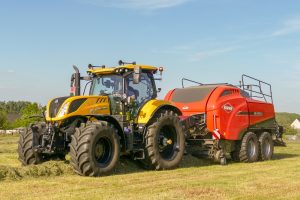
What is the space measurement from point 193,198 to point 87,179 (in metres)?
2.62

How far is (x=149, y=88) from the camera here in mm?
12016

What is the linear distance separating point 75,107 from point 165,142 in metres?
2.76

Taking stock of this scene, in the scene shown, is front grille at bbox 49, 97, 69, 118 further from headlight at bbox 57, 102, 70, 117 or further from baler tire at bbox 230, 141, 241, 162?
baler tire at bbox 230, 141, 241, 162

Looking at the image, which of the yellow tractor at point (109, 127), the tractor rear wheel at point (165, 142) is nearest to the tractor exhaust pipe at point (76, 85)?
the yellow tractor at point (109, 127)

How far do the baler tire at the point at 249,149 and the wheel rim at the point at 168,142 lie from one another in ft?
10.2

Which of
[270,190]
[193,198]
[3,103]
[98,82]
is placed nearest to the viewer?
[193,198]

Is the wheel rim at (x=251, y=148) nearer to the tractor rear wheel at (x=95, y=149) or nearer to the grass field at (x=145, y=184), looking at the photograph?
Result: the grass field at (x=145, y=184)

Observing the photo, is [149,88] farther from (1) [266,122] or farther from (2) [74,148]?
(1) [266,122]

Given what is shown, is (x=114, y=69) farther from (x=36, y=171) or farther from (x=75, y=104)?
(x=36, y=171)

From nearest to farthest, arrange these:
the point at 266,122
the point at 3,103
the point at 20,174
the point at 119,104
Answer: the point at 20,174, the point at 119,104, the point at 266,122, the point at 3,103

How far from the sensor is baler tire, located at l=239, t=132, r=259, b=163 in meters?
14.2

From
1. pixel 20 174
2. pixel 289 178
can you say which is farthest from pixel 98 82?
pixel 289 178

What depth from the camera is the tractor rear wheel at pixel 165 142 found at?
36.3 ft

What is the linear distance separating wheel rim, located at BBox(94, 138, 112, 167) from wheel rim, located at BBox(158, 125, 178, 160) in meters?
1.83
